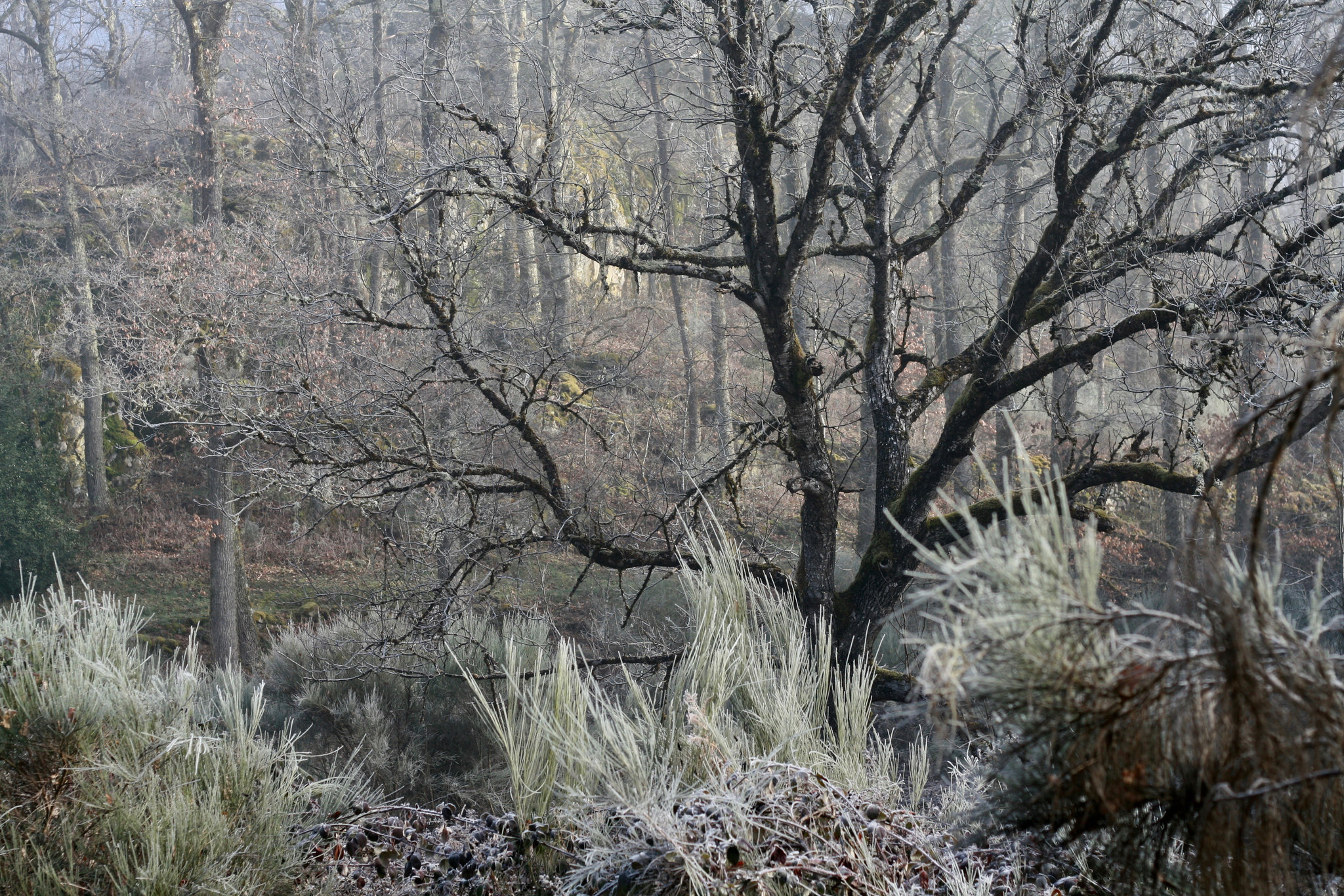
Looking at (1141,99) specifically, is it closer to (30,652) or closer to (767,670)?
(767,670)

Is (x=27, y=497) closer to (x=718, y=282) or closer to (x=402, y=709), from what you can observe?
(x=402, y=709)

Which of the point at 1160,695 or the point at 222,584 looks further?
the point at 222,584

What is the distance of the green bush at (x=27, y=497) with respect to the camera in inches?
507

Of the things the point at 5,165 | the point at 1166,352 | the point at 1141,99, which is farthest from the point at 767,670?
the point at 5,165

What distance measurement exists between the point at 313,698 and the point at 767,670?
181 inches

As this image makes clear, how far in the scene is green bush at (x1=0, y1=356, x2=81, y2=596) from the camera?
12.9 m

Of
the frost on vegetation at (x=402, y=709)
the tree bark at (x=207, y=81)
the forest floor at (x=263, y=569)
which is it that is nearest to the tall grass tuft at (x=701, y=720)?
the frost on vegetation at (x=402, y=709)

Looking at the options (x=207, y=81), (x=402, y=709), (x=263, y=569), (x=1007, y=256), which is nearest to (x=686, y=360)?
(x=1007, y=256)

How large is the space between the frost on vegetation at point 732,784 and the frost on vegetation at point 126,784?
988mm

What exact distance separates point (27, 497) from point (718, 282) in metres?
12.8

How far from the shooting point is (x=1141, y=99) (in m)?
4.74

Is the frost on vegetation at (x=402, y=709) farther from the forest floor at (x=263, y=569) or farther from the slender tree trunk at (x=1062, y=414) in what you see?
the forest floor at (x=263, y=569)

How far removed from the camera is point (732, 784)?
8.18ft

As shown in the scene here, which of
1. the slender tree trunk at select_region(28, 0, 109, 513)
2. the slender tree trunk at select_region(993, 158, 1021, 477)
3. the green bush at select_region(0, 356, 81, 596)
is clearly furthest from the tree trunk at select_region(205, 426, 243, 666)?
the slender tree trunk at select_region(993, 158, 1021, 477)
